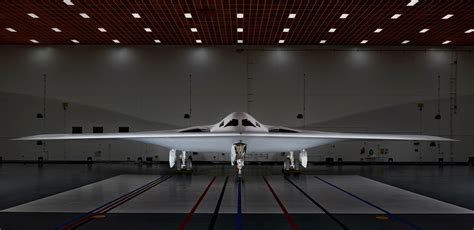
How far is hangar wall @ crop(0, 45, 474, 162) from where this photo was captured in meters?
26.6

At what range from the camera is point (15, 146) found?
26703 mm

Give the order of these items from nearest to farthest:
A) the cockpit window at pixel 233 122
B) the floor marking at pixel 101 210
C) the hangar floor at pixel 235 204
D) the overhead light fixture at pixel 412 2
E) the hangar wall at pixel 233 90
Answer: the floor marking at pixel 101 210
the hangar floor at pixel 235 204
the cockpit window at pixel 233 122
the overhead light fixture at pixel 412 2
the hangar wall at pixel 233 90

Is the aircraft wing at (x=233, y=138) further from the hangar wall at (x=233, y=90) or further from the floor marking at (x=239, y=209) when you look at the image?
the hangar wall at (x=233, y=90)

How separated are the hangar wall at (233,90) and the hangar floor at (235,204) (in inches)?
456

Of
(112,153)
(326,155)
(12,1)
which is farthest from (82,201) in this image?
(326,155)

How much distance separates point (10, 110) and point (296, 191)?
68.0ft

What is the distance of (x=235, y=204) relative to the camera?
10016 mm

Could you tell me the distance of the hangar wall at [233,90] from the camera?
26.6 meters

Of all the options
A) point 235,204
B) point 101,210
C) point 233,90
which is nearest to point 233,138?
point 235,204

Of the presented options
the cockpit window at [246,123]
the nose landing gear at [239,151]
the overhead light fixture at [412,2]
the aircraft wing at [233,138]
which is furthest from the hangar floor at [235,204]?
the overhead light fixture at [412,2]

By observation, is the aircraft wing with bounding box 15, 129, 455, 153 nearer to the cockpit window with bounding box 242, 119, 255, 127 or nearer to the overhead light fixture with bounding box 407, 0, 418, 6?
the cockpit window with bounding box 242, 119, 255, 127

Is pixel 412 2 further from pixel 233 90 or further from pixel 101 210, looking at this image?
pixel 101 210

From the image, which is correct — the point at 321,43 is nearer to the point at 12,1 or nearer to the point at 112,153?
the point at 112,153

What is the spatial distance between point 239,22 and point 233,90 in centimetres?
607
